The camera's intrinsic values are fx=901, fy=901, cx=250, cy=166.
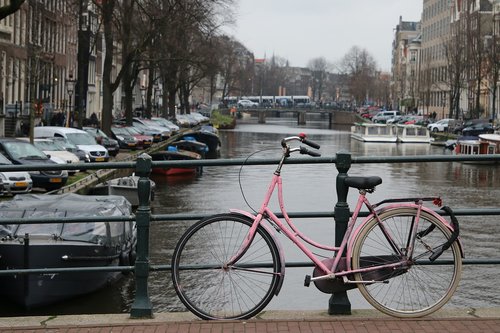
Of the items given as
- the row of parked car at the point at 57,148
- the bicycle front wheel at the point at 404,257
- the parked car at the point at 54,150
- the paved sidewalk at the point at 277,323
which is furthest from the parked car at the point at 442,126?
the paved sidewalk at the point at 277,323

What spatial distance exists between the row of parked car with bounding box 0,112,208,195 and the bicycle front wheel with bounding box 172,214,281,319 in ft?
35.5

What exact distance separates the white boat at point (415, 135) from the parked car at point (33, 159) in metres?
55.2

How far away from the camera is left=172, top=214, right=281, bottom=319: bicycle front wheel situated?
6930 millimetres

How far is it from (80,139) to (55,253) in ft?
86.1

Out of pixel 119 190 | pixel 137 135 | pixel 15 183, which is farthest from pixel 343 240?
pixel 137 135

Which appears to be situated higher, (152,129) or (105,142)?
(152,129)

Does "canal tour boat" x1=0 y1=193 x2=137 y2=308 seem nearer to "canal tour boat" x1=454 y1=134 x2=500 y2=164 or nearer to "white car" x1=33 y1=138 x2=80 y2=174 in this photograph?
"white car" x1=33 y1=138 x2=80 y2=174

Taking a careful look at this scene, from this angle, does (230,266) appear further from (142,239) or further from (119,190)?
(119,190)

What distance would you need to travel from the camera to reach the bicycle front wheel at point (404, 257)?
275 inches

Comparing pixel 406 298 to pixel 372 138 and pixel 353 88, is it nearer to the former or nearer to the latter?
pixel 372 138

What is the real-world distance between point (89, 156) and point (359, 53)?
15842 centimetres

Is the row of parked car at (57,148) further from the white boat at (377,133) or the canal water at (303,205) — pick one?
the white boat at (377,133)

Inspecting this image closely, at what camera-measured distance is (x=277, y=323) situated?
694 cm

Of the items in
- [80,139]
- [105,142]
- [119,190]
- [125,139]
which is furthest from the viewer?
[125,139]
